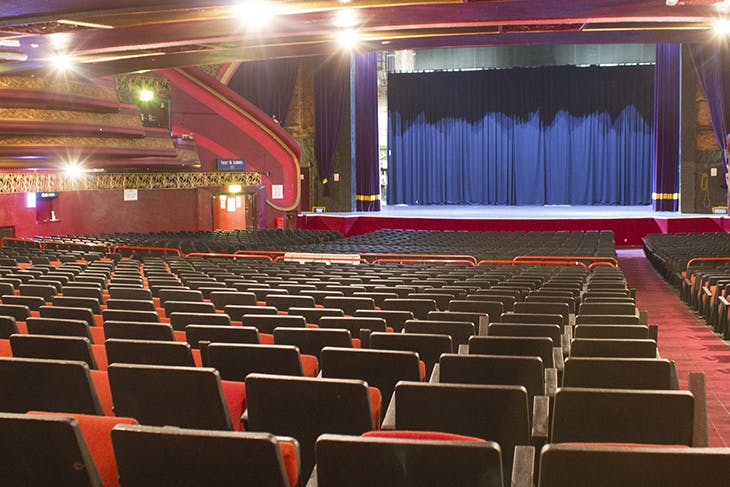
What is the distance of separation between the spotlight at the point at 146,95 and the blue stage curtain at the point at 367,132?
Answer: 9098 millimetres

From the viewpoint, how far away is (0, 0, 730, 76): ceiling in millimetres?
13716

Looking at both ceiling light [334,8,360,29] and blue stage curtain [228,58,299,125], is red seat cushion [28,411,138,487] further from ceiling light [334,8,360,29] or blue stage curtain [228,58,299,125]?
blue stage curtain [228,58,299,125]

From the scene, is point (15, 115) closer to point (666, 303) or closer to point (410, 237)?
point (410, 237)

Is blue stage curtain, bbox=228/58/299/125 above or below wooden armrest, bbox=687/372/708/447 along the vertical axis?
above

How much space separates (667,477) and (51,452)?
1.56 metres

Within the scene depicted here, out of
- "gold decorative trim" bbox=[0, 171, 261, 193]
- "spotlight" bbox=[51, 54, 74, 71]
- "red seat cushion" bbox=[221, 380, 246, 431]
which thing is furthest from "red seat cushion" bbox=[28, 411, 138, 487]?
"gold decorative trim" bbox=[0, 171, 261, 193]

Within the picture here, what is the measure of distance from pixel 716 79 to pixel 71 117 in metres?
21.1

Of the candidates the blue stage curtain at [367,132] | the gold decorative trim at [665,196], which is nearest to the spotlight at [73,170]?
the blue stage curtain at [367,132]

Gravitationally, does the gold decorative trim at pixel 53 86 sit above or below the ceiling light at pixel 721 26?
below

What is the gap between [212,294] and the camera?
791cm

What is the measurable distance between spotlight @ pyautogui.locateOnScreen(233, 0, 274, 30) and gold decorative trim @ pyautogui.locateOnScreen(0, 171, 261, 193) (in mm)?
10562

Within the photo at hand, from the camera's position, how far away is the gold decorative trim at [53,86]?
2108 centimetres

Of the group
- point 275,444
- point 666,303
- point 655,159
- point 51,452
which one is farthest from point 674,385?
point 655,159

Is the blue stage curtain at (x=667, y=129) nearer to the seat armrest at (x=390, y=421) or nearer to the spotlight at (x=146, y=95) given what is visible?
the spotlight at (x=146, y=95)
